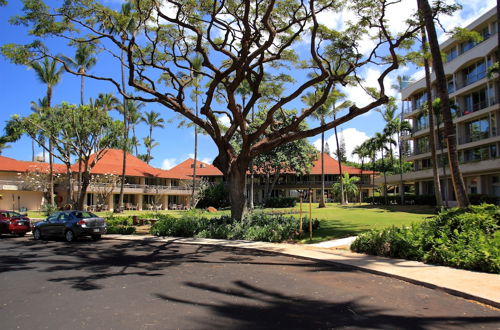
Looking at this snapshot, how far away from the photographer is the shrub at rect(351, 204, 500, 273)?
9648 millimetres

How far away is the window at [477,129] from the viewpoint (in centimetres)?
3750

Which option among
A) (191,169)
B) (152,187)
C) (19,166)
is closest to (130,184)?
(152,187)

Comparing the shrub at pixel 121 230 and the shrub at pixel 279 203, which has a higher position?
the shrub at pixel 279 203

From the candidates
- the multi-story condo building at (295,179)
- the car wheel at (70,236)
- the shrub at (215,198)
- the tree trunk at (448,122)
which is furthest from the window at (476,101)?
the car wheel at (70,236)

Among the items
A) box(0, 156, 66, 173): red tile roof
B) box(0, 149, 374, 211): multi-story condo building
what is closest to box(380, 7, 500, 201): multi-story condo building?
box(0, 149, 374, 211): multi-story condo building

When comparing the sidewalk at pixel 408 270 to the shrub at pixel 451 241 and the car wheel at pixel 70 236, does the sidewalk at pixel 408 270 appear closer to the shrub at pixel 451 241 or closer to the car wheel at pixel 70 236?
the shrub at pixel 451 241

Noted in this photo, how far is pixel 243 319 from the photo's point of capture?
6.12m

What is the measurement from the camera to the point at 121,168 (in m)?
53.3

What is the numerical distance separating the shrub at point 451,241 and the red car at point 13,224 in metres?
17.9

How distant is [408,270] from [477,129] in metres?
35.1

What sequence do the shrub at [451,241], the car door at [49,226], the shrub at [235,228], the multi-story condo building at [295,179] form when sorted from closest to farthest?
the shrub at [451,241] < the shrub at [235,228] < the car door at [49,226] < the multi-story condo building at [295,179]

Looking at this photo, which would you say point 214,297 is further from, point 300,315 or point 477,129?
point 477,129

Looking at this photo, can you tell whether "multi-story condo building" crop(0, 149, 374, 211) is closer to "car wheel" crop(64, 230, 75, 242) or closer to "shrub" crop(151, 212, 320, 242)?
"shrub" crop(151, 212, 320, 242)

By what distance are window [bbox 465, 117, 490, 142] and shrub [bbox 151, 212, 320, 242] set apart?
27.1 metres
